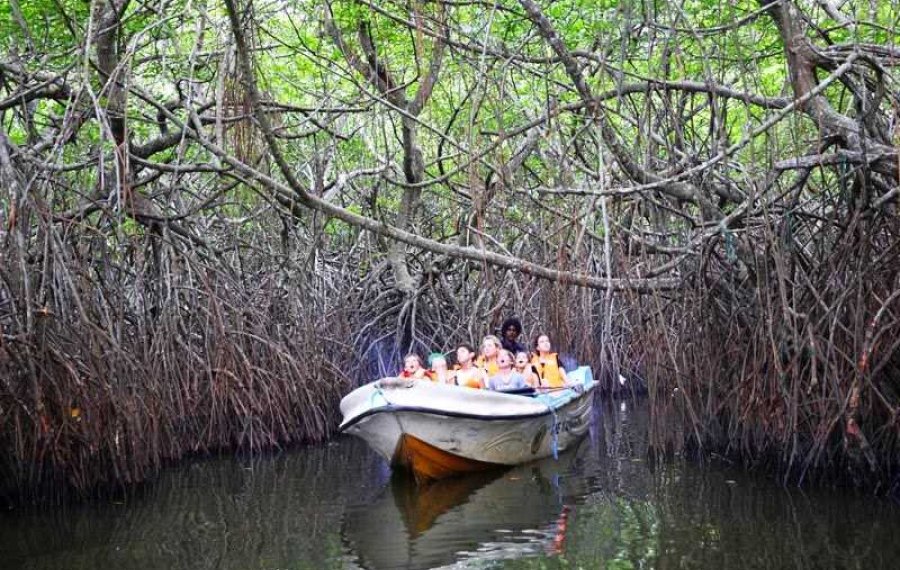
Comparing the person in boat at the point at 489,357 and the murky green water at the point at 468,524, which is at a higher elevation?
the person in boat at the point at 489,357

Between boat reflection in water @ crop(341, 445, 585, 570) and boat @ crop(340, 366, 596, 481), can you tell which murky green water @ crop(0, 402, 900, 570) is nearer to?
boat reflection in water @ crop(341, 445, 585, 570)

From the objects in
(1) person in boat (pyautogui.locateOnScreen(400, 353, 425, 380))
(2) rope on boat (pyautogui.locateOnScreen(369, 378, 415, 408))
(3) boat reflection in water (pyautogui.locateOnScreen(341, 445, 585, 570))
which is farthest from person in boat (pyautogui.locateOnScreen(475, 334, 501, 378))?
(2) rope on boat (pyautogui.locateOnScreen(369, 378, 415, 408))

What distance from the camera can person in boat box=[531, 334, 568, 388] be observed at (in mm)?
10586

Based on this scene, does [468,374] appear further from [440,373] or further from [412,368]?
[412,368]

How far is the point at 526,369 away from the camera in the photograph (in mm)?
10359

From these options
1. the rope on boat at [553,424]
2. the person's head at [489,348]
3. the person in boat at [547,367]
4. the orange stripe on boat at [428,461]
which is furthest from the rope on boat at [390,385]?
the person in boat at [547,367]

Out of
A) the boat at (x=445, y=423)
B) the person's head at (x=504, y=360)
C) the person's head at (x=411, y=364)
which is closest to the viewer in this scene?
the boat at (x=445, y=423)

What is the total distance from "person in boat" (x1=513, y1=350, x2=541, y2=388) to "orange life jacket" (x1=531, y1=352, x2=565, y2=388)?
0.28 feet

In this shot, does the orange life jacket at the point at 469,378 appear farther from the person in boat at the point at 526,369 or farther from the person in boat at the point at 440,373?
the person in boat at the point at 526,369

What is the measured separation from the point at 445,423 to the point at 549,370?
186cm

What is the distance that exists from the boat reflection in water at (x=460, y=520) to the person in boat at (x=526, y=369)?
→ 0.83m

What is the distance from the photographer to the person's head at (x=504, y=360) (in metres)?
9.96

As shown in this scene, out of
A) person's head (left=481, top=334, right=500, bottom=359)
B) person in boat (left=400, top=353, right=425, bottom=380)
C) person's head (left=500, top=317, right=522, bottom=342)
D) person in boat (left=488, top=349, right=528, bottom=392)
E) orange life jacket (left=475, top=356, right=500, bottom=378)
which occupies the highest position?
person's head (left=500, top=317, right=522, bottom=342)

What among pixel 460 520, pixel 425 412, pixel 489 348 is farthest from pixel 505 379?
pixel 460 520
